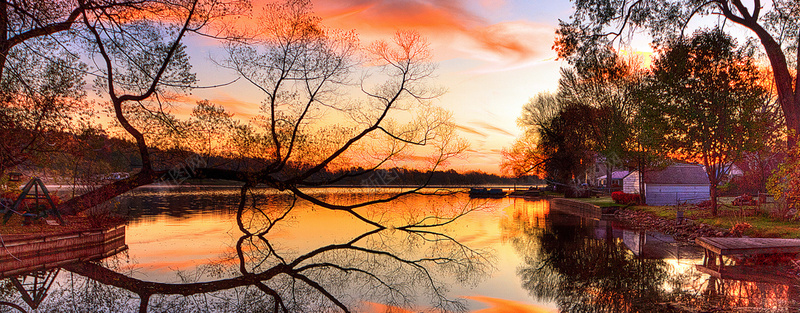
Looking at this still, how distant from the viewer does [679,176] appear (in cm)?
4331

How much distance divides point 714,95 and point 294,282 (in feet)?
79.8

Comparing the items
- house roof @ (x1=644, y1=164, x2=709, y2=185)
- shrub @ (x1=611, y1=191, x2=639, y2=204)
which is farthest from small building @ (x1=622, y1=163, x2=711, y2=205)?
shrub @ (x1=611, y1=191, x2=639, y2=204)

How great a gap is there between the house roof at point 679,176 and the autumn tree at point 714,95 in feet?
52.0

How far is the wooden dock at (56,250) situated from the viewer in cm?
1431

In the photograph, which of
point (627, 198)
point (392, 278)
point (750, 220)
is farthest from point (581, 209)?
point (392, 278)

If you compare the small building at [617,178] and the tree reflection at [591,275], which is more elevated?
the small building at [617,178]

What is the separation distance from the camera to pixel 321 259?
53.5 feet

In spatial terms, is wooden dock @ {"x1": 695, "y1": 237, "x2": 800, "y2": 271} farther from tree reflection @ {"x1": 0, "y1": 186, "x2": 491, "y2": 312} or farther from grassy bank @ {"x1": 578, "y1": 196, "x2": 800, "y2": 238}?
tree reflection @ {"x1": 0, "y1": 186, "x2": 491, "y2": 312}

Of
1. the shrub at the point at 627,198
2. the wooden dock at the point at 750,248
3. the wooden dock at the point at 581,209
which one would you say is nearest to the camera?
the wooden dock at the point at 750,248

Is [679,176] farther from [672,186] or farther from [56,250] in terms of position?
[56,250]

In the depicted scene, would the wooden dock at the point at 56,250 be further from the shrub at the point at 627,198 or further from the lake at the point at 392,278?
the shrub at the point at 627,198

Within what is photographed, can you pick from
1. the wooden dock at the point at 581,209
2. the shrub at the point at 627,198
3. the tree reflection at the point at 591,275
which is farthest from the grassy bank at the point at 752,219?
the shrub at the point at 627,198

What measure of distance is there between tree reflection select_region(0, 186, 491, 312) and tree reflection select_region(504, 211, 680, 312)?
6.07ft

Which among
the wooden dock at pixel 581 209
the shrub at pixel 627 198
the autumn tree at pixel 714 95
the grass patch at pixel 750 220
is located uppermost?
the autumn tree at pixel 714 95
